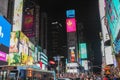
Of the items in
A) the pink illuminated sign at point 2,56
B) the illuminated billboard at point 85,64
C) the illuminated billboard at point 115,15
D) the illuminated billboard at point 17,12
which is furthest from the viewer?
the illuminated billboard at point 85,64

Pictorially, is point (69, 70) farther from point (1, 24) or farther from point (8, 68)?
point (8, 68)

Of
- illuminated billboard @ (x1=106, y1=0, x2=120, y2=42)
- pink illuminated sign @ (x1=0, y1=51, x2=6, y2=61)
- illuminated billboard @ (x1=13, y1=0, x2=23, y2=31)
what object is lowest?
pink illuminated sign @ (x1=0, y1=51, x2=6, y2=61)

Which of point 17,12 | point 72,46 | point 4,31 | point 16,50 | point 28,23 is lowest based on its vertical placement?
point 16,50

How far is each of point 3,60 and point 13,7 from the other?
14076 mm

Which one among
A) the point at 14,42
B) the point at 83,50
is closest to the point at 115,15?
the point at 14,42

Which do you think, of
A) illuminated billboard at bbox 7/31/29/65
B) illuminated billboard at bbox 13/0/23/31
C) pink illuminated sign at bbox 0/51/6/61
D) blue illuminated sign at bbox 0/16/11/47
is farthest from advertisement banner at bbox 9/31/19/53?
pink illuminated sign at bbox 0/51/6/61

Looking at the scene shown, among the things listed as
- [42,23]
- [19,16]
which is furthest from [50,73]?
[42,23]

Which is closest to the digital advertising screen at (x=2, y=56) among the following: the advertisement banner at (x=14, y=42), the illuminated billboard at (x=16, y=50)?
the illuminated billboard at (x=16, y=50)

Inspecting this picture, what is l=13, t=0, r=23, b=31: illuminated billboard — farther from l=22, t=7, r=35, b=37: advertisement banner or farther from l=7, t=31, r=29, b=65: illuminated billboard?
l=22, t=7, r=35, b=37: advertisement banner

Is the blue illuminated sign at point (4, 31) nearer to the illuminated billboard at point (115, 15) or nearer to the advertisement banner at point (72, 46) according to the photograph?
the illuminated billboard at point (115, 15)

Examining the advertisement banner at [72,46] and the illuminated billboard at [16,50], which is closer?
the illuminated billboard at [16,50]

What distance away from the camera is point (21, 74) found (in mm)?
18406

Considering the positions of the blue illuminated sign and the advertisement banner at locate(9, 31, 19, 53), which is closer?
the blue illuminated sign

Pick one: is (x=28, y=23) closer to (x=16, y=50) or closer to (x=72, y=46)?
(x=16, y=50)
